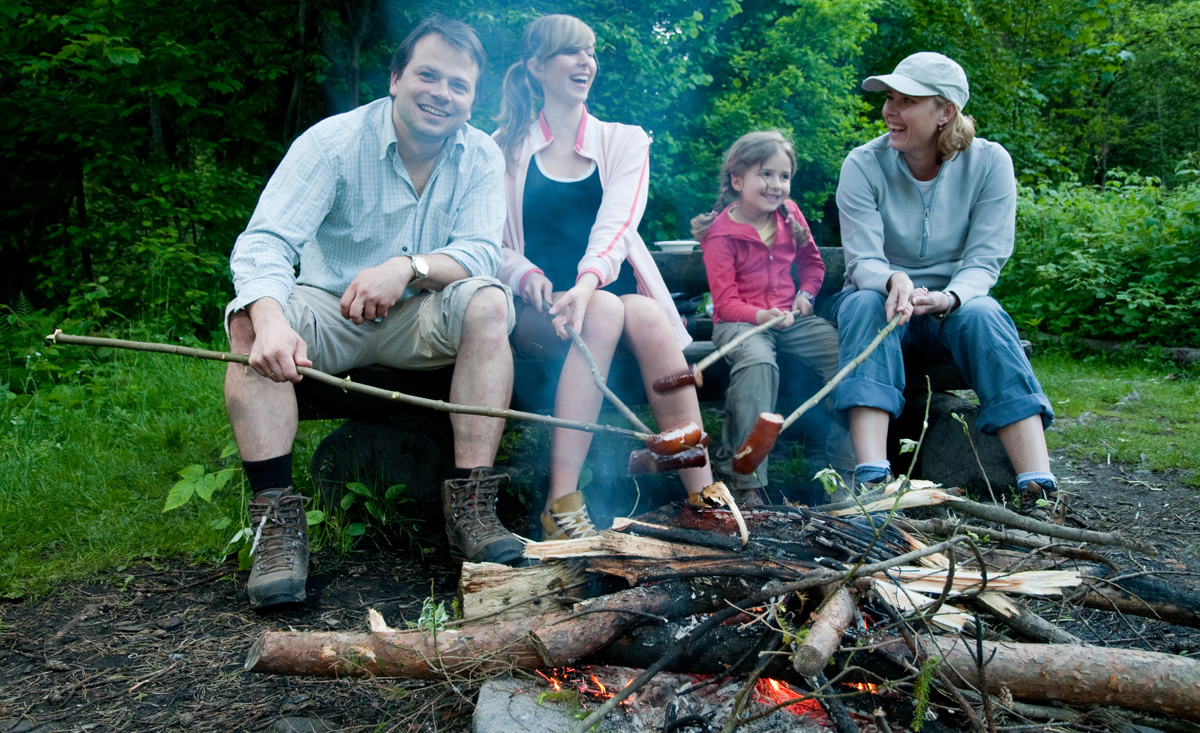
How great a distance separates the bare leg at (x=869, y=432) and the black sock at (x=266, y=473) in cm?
207

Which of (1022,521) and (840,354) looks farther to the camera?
(840,354)

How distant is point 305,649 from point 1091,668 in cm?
172

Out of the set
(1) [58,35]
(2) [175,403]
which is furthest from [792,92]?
(2) [175,403]

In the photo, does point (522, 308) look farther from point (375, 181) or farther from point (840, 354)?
point (840, 354)

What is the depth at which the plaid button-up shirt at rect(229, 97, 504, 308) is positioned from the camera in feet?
8.85

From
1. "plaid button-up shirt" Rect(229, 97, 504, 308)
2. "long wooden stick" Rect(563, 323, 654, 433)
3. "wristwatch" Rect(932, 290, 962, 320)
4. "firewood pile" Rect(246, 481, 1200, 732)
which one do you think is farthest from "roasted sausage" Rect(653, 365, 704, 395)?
"wristwatch" Rect(932, 290, 962, 320)

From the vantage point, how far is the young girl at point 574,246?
9.22 ft

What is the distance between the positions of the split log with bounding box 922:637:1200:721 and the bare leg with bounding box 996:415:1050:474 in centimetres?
128

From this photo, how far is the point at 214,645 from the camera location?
2172 mm

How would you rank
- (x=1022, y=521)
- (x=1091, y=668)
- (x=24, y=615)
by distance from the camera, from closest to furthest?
(x=1091, y=668) < (x=1022, y=521) < (x=24, y=615)

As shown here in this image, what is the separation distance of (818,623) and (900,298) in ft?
5.79

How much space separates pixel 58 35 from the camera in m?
6.43

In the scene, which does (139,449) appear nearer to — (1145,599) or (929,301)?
(929,301)

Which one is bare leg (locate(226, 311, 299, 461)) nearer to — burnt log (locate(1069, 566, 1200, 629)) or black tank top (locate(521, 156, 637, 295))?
black tank top (locate(521, 156, 637, 295))
